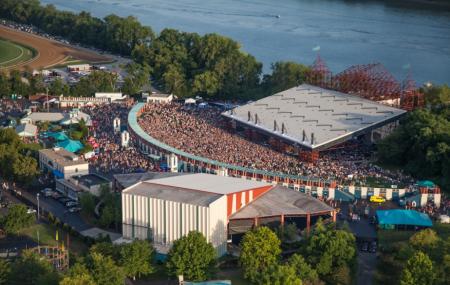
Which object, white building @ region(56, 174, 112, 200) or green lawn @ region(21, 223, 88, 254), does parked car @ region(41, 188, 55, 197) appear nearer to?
white building @ region(56, 174, 112, 200)

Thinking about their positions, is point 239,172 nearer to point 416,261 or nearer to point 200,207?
point 200,207

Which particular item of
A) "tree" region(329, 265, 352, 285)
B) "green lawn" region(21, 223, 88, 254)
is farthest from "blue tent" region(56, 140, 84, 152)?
"tree" region(329, 265, 352, 285)

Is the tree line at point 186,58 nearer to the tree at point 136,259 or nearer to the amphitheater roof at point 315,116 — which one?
the amphitheater roof at point 315,116

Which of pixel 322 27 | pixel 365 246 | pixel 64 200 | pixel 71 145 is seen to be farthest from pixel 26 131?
pixel 322 27

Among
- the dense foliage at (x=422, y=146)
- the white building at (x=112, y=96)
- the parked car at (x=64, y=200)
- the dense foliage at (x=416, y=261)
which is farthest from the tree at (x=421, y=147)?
the white building at (x=112, y=96)

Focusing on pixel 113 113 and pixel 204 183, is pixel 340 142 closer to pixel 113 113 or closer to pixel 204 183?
pixel 204 183

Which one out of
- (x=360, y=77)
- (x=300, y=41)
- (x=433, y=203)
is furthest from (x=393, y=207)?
(x=300, y=41)
